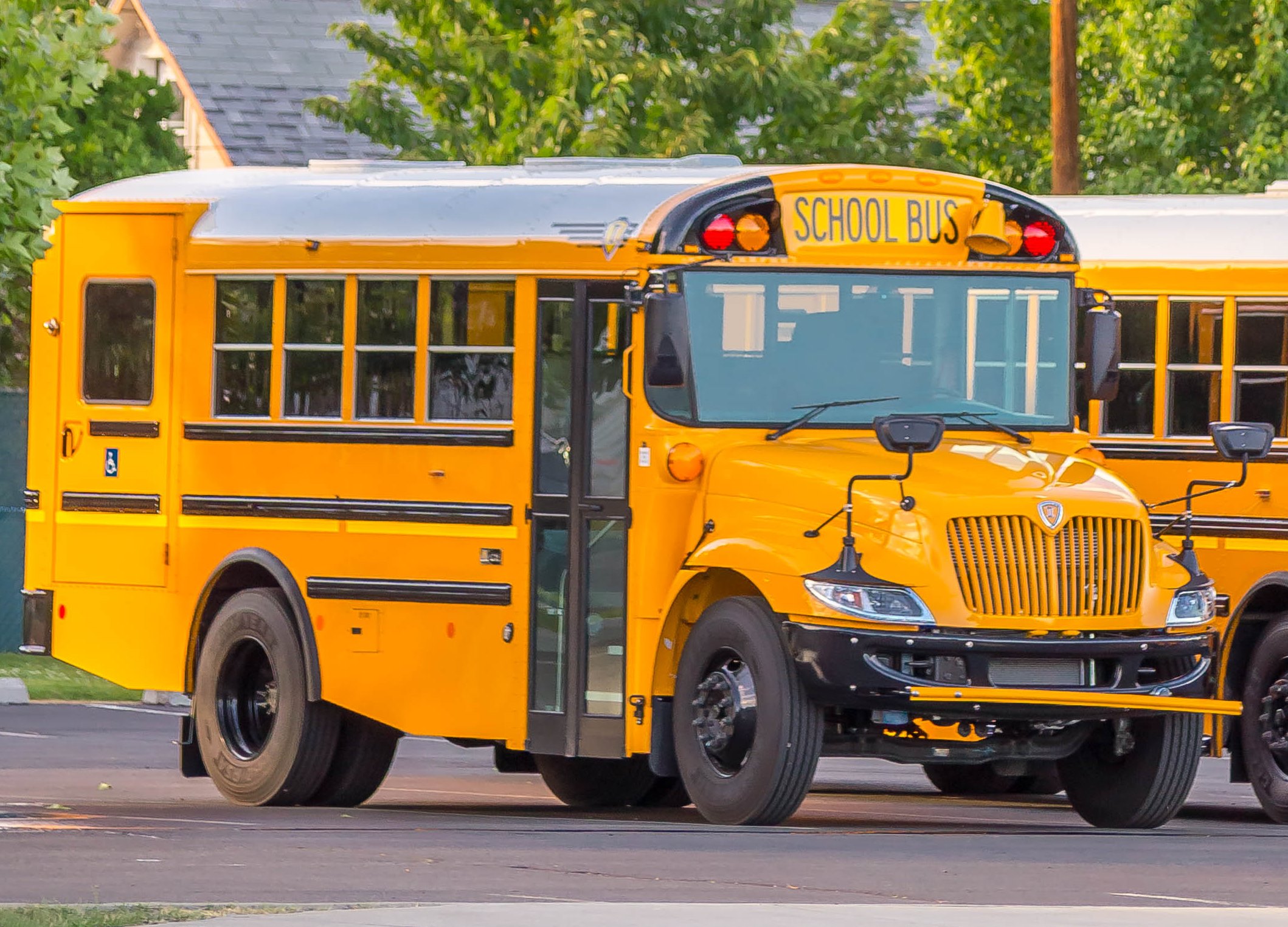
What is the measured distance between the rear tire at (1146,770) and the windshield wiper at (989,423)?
4.21ft

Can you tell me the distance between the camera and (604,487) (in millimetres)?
13156

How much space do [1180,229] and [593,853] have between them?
16.9 feet

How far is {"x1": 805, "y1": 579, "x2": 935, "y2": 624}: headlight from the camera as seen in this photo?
39.5 ft

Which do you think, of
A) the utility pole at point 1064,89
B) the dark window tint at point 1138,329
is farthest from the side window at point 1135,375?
the utility pole at point 1064,89

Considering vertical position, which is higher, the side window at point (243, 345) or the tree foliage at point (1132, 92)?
the tree foliage at point (1132, 92)

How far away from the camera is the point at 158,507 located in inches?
583

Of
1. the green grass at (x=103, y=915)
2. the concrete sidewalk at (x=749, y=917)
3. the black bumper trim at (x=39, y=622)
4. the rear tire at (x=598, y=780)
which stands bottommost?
the rear tire at (x=598, y=780)

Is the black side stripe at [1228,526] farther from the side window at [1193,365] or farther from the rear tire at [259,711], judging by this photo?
the rear tire at [259,711]

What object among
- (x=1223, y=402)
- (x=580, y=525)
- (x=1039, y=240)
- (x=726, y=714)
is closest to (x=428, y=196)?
(x=580, y=525)

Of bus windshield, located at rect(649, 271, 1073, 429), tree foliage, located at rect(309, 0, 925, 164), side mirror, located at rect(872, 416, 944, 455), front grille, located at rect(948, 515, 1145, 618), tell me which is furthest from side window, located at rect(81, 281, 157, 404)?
tree foliage, located at rect(309, 0, 925, 164)

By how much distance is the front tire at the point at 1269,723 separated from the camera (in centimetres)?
1408

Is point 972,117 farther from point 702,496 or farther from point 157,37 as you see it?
point 702,496

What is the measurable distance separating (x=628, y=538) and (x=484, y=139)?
1565 cm

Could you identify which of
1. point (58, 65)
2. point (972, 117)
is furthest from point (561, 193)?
point (972, 117)
